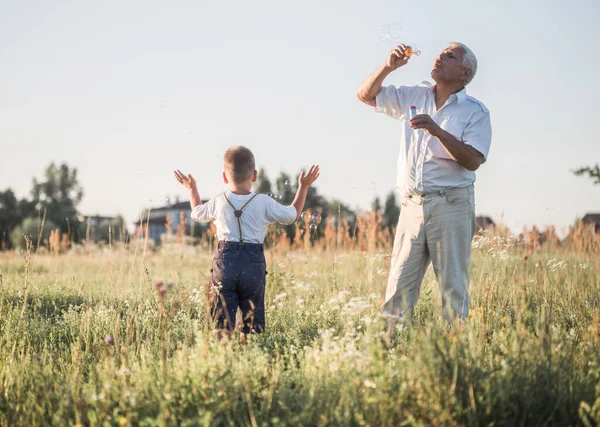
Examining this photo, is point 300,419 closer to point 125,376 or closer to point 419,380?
point 419,380

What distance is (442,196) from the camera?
14.7 feet

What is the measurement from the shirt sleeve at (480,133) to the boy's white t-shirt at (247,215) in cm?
144

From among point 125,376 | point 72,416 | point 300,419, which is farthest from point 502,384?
point 72,416

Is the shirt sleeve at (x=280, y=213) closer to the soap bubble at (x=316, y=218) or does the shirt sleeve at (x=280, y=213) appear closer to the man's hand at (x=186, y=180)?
the man's hand at (x=186, y=180)

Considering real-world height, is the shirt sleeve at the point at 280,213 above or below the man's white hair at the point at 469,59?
below

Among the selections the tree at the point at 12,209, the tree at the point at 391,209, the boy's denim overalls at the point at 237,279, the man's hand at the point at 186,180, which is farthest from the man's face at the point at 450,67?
the tree at the point at 391,209

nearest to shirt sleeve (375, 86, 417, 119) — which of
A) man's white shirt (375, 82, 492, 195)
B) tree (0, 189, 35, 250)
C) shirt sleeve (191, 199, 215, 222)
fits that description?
man's white shirt (375, 82, 492, 195)

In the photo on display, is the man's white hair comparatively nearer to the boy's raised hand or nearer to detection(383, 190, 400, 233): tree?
the boy's raised hand

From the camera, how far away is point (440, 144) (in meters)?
4.50

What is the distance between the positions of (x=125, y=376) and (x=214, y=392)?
24.2 inches

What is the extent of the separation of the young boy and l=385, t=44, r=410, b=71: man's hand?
1.06m

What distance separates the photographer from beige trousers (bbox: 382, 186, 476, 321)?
4480 mm

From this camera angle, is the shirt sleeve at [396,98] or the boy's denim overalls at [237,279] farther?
the shirt sleeve at [396,98]

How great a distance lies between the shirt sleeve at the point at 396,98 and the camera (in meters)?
4.81
